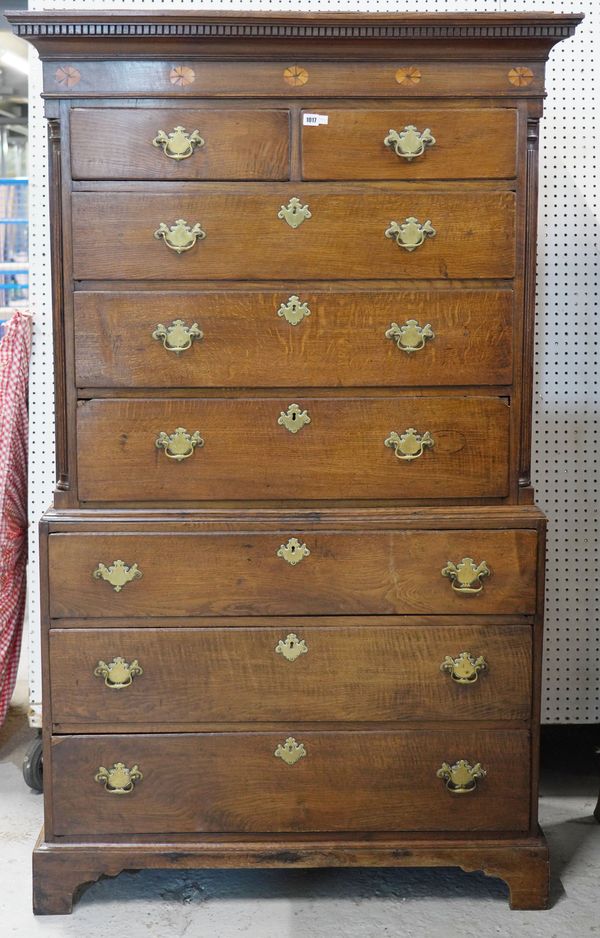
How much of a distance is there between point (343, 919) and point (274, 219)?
164 cm

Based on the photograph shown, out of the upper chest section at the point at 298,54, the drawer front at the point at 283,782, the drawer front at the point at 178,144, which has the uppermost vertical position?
the upper chest section at the point at 298,54

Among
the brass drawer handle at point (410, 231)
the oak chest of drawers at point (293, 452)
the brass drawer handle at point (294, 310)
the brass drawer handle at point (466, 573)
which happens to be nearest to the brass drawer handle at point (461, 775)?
the oak chest of drawers at point (293, 452)

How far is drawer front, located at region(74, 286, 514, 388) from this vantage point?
2.50m

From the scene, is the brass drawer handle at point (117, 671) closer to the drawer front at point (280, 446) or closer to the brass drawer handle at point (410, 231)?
the drawer front at point (280, 446)

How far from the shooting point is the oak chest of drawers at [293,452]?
246cm

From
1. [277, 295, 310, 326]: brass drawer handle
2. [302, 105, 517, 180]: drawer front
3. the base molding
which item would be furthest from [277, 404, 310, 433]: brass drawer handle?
the base molding

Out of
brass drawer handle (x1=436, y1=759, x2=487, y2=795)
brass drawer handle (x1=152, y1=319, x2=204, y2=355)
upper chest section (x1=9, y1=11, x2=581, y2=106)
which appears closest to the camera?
upper chest section (x1=9, y1=11, x2=581, y2=106)

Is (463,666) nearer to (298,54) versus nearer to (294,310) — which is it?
(294,310)

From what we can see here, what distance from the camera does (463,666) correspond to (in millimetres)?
2574

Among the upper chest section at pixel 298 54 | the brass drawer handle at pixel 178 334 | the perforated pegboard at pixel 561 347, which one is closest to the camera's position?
the upper chest section at pixel 298 54

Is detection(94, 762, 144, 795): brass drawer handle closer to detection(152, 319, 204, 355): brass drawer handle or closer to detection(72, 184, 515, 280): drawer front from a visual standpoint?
detection(152, 319, 204, 355): brass drawer handle

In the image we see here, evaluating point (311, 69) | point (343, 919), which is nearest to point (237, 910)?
point (343, 919)

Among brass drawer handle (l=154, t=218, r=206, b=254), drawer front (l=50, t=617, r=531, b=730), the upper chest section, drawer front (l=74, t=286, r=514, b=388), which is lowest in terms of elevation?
drawer front (l=50, t=617, r=531, b=730)

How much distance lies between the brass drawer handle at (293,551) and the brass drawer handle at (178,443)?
0.31 m
